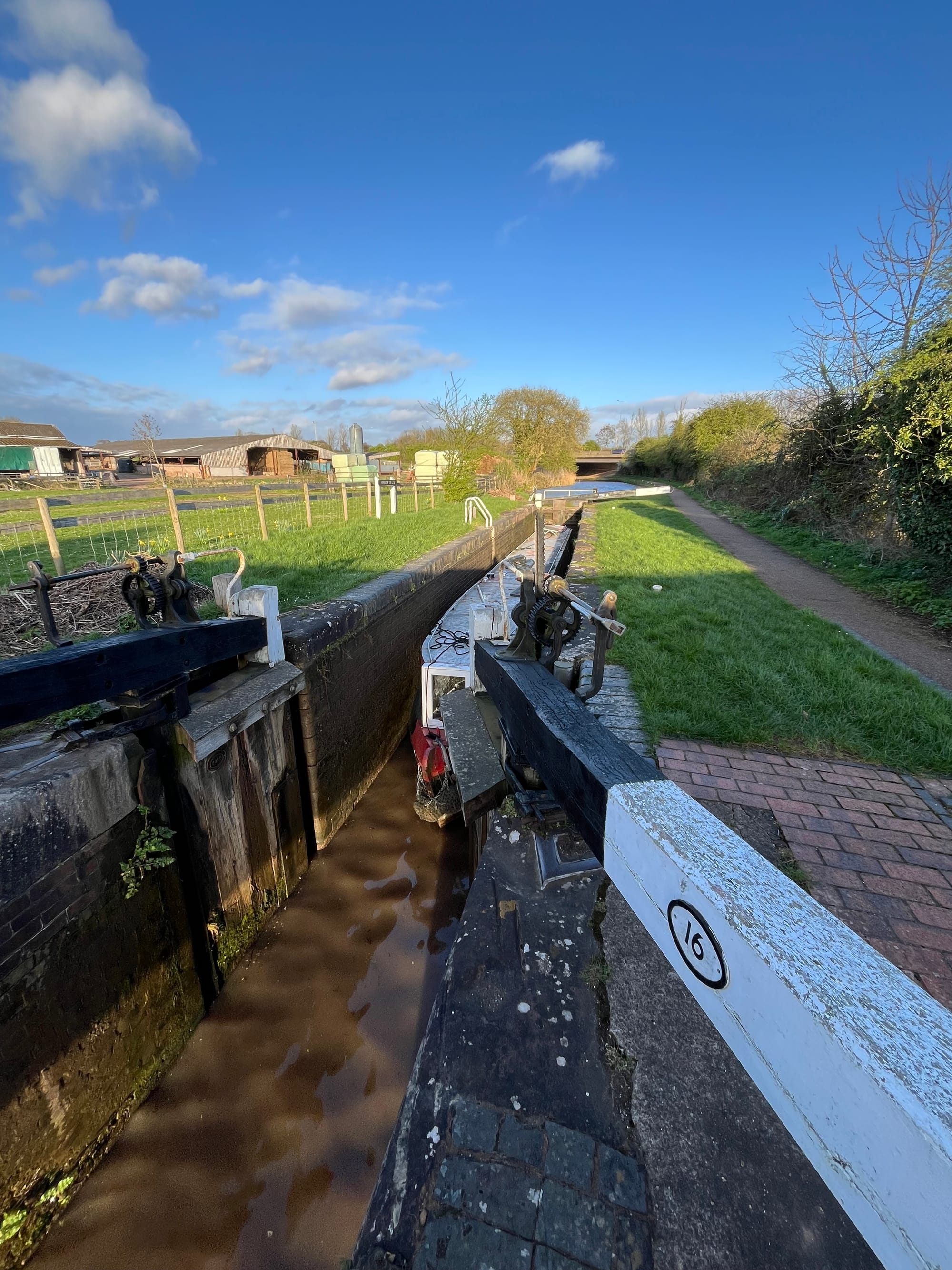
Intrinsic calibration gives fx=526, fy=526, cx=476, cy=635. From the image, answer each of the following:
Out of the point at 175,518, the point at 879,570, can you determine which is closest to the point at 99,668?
the point at 175,518

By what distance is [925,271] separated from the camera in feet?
31.0

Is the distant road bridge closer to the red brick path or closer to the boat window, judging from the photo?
the boat window

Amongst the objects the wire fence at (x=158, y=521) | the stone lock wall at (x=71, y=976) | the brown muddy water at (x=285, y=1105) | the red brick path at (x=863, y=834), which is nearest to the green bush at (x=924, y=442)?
the red brick path at (x=863, y=834)

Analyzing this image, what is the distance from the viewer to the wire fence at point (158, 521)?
625cm

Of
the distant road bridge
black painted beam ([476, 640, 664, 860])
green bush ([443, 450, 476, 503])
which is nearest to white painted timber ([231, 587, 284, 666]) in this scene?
black painted beam ([476, 640, 664, 860])

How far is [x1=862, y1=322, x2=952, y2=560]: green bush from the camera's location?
7070 millimetres

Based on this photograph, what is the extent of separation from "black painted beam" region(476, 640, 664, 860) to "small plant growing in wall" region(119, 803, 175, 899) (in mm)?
2068

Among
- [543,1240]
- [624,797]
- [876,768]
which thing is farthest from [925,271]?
[543,1240]

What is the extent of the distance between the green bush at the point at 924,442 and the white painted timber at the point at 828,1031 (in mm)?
8794

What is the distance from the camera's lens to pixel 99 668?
241 centimetres

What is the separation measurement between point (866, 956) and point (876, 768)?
12.4 ft

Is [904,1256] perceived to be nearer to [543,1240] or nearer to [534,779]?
[543,1240]

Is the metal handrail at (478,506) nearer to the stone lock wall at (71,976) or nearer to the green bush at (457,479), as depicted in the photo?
the stone lock wall at (71,976)

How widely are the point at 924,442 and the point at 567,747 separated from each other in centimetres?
907
